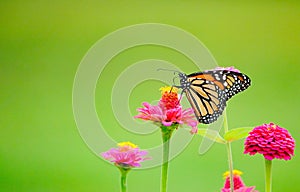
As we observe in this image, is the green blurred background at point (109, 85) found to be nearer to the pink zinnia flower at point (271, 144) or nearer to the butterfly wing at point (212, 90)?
the butterfly wing at point (212, 90)

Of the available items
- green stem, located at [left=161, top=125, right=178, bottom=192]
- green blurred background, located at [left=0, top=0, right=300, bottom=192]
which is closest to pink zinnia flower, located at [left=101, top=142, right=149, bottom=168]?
green stem, located at [left=161, top=125, right=178, bottom=192]

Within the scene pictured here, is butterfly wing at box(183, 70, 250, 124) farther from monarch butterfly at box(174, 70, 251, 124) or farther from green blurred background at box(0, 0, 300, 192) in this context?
green blurred background at box(0, 0, 300, 192)

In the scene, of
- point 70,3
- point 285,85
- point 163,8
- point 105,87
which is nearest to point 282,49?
point 285,85

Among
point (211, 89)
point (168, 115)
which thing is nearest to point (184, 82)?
point (211, 89)

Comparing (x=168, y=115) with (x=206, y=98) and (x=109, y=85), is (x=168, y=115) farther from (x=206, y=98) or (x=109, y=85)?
(x=109, y=85)

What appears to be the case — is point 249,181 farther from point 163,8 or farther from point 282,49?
point 163,8
